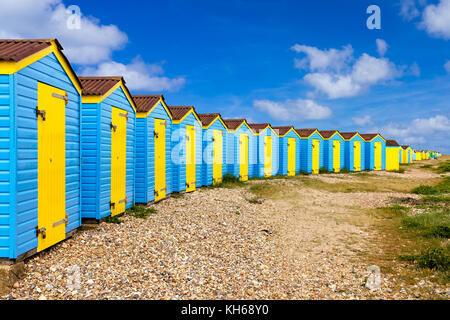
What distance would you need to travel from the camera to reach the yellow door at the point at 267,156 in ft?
77.2

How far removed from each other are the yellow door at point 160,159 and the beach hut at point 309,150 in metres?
17.1

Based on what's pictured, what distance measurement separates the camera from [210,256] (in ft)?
23.3

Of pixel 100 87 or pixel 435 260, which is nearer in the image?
pixel 435 260

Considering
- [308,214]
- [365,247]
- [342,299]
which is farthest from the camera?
[308,214]

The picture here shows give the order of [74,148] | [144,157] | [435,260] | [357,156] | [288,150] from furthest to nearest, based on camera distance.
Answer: [357,156], [288,150], [144,157], [74,148], [435,260]

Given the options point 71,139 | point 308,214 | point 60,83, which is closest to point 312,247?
point 308,214

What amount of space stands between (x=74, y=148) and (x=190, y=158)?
807 centimetres

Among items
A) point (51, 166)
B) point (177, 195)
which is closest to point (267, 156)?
point (177, 195)

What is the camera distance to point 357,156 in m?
32.9

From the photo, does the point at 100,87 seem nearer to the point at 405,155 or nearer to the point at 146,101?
the point at 146,101

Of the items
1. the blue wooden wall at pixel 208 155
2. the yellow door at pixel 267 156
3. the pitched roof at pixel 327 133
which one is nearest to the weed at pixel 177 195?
the blue wooden wall at pixel 208 155

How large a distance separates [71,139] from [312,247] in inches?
246

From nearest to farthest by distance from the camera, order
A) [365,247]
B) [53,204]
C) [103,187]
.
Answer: [53,204] < [365,247] < [103,187]
